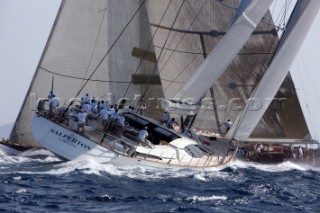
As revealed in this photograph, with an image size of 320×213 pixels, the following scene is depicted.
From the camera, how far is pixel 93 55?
94.4 feet

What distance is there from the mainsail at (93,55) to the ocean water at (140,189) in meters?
3.11

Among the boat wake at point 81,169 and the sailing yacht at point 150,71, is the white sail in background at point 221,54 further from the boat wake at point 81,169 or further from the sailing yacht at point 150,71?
the boat wake at point 81,169

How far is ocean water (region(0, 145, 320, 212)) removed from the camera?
650 inches

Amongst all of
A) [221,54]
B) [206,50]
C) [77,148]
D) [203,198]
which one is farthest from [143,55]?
[203,198]

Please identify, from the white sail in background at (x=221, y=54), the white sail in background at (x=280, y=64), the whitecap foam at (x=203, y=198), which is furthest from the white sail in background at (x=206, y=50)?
the whitecap foam at (x=203, y=198)

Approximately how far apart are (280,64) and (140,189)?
10.2 meters

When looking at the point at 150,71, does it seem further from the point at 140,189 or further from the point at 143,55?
the point at 140,189

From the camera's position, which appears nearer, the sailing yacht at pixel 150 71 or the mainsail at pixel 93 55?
the sailing yacht at pixel 150 71

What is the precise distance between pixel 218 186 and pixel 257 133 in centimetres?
1026

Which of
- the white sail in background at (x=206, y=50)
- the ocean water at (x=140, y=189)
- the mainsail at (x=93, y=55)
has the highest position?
the white sail in background at (x=206, y=50)

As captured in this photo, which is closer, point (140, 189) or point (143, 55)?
point (140, 189)

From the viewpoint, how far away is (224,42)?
2503 centimetres

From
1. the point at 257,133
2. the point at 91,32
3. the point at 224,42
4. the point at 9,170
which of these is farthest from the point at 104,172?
the point at 257,133

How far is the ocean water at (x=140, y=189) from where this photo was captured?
16516 mm
